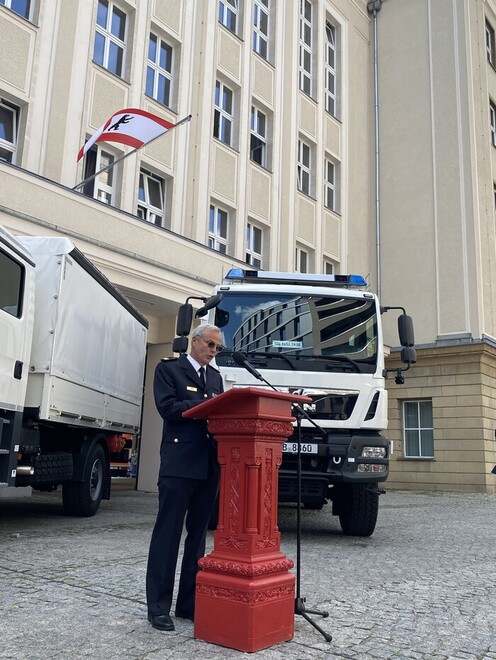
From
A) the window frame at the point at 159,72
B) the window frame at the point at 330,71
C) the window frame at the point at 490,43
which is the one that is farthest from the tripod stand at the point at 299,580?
the window frame at the point at 490,43

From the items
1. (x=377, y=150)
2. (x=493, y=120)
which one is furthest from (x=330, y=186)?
(x=493, y=120)

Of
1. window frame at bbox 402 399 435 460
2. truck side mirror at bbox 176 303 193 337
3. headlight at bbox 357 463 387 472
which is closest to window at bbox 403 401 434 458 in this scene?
window frame at bbox 402 399 435 460

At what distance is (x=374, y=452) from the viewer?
7.63 meters

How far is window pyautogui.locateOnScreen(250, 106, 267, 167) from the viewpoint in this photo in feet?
61.0

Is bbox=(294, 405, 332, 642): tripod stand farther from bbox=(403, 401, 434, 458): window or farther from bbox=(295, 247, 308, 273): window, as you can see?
bbox=(403, 401, 434, 458): window

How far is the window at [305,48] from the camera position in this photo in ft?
68.4

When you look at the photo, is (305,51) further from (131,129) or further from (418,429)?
(418,429)

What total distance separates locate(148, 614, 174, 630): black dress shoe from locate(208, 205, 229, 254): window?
13184 mm

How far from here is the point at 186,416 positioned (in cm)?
385

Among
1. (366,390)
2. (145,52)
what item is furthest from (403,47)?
(366,390)

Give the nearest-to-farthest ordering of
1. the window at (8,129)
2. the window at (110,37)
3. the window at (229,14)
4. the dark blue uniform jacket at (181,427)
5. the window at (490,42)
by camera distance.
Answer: the dark blue uniform jacket at (181,427) → the window at (8,129) → the window at (110,37) → the window at (229,14) → the window at (490,42)

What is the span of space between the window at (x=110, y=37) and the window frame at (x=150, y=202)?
222 cm

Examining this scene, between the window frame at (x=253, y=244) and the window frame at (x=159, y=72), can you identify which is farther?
the window frame at (x=253, y=244)

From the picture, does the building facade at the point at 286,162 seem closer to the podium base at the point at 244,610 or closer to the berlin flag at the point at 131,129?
the berlin flag at the point at 131,129
